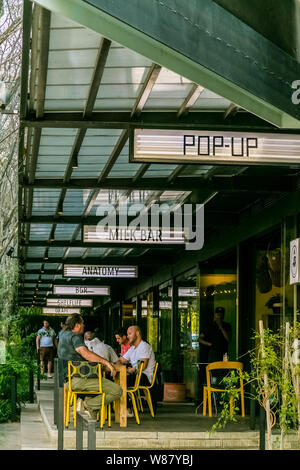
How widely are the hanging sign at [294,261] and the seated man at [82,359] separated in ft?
9.43

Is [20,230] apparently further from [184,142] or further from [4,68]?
[184,142]

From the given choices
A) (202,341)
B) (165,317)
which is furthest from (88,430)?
(165,317)

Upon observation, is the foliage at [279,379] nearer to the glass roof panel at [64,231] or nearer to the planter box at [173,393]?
the planter box at [173,393]

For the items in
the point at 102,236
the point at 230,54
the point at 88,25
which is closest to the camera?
the point at 88,25

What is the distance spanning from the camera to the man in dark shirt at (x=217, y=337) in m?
16.5

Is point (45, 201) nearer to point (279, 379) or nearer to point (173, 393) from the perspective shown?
point (173, 393)

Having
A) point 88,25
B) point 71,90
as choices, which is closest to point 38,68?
point 71,90

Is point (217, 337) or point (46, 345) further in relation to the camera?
point (46, 345)

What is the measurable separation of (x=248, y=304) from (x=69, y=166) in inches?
200

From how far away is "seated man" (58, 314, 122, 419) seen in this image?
1188 cm

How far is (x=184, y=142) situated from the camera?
797cm

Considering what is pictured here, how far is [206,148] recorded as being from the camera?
797 centimetres

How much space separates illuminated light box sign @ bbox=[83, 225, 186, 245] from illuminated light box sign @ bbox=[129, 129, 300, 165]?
688cm

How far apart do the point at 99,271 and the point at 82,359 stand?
8.65 meters
